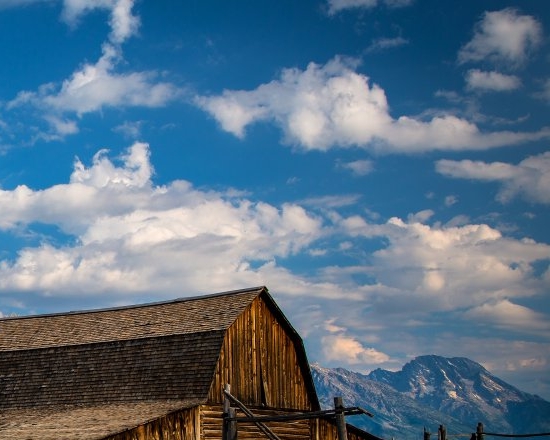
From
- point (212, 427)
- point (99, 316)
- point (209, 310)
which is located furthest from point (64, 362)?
point (212, 427)

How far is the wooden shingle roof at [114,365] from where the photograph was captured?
1291 inches

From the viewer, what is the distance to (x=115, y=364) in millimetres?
36406

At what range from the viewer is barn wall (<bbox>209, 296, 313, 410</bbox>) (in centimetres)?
3441

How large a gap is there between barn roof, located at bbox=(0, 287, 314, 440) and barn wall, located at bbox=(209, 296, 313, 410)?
0.46 meters

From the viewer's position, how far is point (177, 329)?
1426 inches

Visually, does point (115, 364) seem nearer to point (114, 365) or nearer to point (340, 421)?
point (114, 365)

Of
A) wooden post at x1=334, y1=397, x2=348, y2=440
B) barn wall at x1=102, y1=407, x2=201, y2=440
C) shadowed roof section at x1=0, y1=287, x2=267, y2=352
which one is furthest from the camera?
shadowed roof section at x1=0, y1=287, x2=267, y2=352

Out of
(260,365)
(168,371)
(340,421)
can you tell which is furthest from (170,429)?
(340,421)

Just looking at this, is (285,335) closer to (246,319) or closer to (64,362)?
(246,319)

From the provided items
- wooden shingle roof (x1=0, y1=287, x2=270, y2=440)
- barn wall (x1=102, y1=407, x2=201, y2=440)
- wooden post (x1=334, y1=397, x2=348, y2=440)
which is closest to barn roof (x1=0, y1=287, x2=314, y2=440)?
wooden shingle roof (x1=0, y1=287, x2=270, y2=440)

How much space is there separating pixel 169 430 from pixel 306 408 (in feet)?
33.7

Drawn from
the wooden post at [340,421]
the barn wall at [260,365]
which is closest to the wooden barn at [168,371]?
the barn wall at [260,365]

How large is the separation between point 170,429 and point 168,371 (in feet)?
16.1

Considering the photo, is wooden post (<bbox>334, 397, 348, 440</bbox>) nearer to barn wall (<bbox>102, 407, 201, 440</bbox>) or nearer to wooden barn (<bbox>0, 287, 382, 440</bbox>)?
barn wall (<bbox>102, 407, 201, 440</bbox>)
